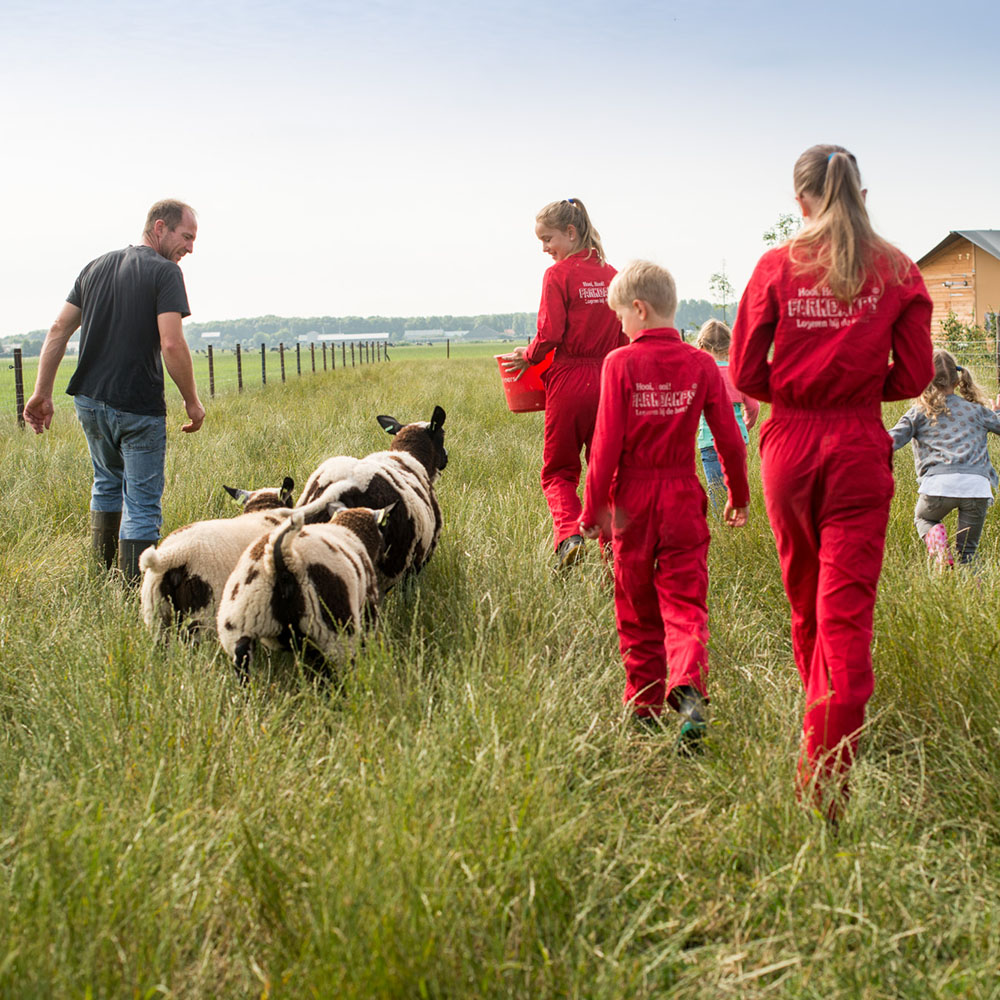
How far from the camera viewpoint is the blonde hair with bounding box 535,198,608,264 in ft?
19.3

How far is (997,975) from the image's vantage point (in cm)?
230

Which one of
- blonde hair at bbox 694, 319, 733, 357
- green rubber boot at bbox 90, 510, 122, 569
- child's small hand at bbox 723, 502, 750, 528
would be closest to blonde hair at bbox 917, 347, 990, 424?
blonde hair at bbox 694, 319, 733, 357

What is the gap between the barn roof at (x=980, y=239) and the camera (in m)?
36.0

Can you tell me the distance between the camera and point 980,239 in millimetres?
36844

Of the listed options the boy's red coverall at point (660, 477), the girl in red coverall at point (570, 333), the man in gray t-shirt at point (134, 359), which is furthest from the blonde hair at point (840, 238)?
the man in gray t-shirt at point (134, 359)

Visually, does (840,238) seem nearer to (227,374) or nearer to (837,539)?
(837,539)

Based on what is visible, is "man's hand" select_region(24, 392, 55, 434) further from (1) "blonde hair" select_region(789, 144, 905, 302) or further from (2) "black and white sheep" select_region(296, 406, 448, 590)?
(1) "blonde hair" select_region(789, 144, 905, 302)

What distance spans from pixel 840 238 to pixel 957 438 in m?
3.45

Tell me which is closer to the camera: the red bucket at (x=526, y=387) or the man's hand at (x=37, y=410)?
the man's hand at (x=37, y=410)

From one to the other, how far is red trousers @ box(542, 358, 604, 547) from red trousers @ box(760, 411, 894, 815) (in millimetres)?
2696

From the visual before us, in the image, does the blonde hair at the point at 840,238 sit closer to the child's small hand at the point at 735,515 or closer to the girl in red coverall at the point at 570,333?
the child's small hand at the point at 735,515

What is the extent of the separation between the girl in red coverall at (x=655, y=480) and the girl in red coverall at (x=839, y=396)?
0.51 m

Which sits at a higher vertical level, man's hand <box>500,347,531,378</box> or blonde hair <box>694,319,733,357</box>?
blonde hair <box>694,319,733,357</box>

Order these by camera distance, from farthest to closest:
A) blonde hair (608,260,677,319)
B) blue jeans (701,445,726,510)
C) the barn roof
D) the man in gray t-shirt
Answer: the barn roof, blue jeans (701,445,726,510), the man in gray t-shirt, blonde hair (608,260,677,319)
